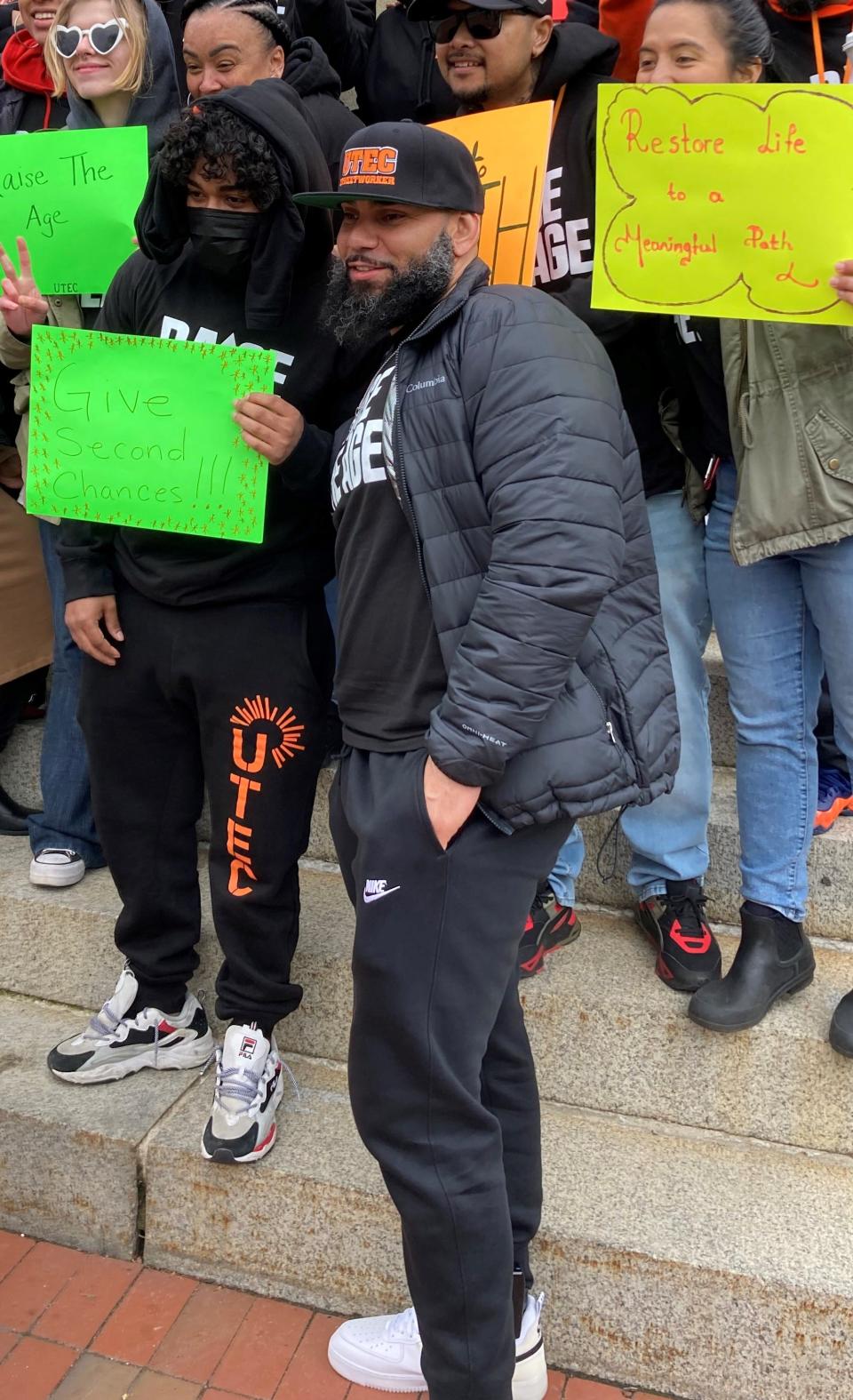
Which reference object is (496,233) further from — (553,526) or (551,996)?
(551,996)

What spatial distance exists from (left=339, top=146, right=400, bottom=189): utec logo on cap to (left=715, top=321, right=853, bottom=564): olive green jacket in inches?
32.1

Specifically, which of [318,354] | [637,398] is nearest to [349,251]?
[318,354]

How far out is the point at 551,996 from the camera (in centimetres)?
277

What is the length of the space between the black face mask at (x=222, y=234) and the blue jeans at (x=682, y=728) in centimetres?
103

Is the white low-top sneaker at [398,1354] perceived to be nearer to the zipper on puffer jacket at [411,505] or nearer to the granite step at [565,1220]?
the granite step at [565,1220]

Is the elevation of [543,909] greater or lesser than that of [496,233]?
lesser

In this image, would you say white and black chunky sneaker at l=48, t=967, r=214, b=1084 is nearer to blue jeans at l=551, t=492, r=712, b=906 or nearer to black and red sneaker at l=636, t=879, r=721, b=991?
blue jeans at l=551, t=492, r=712, b=906

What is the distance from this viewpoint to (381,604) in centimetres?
198

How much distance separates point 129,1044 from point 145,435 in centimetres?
143

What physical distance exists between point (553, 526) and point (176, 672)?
1.08 m

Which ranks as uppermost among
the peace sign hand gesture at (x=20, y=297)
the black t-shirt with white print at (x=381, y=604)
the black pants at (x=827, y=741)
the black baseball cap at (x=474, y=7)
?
the black baseball cap at (x=474, y=7)

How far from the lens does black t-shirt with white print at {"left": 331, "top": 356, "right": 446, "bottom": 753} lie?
1937 mm

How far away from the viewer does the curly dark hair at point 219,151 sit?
220cm

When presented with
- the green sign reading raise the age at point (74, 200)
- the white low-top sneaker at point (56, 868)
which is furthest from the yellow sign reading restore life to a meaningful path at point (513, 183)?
the white low-top sneaker at point (56, 868)
